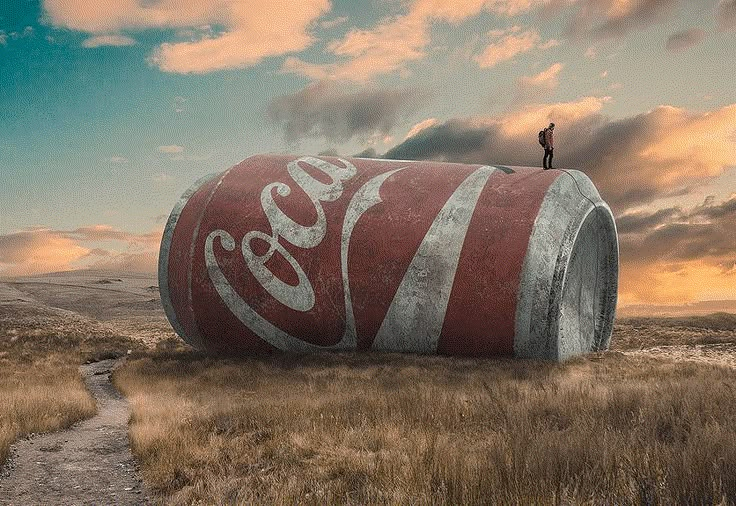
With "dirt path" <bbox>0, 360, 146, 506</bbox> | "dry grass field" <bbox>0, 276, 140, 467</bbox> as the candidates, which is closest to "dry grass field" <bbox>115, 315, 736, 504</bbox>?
"dirt path" <bbox>0, 360, 146, 506</bbox>

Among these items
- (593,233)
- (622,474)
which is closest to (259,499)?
(622,474)

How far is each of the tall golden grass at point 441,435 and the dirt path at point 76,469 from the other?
1.07 feet

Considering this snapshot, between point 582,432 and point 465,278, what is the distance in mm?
8279

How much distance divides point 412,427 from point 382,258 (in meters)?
7.36

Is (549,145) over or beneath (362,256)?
over

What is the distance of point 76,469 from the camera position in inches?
304

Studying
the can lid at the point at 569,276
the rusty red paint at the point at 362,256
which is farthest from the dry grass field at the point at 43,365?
the can lid at the point at 569,276

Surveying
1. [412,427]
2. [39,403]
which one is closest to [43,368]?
[39,403]

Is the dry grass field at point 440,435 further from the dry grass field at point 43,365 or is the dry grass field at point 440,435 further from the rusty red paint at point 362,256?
the dry grass field at point 43,365

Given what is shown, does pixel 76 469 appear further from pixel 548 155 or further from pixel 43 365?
pixel 43 365

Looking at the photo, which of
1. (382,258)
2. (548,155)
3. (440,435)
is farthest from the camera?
(548,155)

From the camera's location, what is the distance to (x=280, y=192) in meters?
16.7

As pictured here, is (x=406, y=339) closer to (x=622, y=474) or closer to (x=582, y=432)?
(x=582, y=432)

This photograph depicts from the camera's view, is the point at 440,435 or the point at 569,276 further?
the point at 569,276
